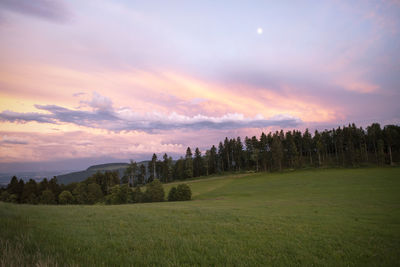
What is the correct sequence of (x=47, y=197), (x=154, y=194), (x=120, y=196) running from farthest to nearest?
1. (x=47, y=197)
2. (x=120, y=196)
3. (x=154, y=194)

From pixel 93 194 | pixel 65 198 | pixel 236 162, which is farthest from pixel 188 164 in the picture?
pixel 65 198

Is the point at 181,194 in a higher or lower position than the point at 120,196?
higher

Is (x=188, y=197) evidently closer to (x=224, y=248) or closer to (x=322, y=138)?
(x=224, y=248)

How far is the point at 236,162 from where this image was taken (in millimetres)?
107938

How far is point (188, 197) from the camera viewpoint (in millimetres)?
45812

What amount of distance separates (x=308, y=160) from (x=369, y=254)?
107470 millimetres

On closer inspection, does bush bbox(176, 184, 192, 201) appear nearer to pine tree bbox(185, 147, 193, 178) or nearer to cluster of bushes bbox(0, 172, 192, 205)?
cluster of bushes bbox(0, 172, 192, 205)

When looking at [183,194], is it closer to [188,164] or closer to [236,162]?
[188,164]

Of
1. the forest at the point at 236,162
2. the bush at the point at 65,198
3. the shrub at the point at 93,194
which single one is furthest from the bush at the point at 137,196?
the bush at the point at 65,198

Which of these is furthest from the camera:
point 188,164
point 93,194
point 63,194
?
point 188,164

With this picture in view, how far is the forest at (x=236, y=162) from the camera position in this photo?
6141 cm

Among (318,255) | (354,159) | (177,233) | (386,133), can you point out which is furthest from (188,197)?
(386,133)

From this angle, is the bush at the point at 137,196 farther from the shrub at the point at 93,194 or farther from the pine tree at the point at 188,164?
the pine tree at the point at 188,164

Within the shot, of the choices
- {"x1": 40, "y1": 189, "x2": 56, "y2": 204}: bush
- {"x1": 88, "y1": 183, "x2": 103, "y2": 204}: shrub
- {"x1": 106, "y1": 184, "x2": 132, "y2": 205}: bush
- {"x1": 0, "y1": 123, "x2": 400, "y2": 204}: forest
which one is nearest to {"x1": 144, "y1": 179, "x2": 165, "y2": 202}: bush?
{"x1": 0, "y1": 123, "x2": 400, "y2": 204}: forest
